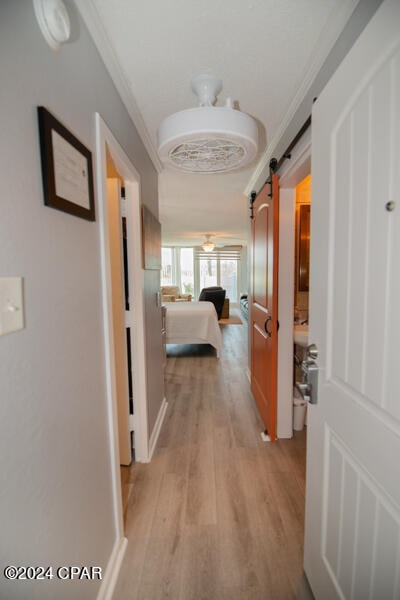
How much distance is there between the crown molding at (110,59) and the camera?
96 centimetres

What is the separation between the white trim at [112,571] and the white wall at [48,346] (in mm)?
63

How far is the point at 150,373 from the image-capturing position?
→ 2.08 m

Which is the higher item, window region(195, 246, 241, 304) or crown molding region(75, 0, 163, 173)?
crown molding region(75, 0, 163, 173)

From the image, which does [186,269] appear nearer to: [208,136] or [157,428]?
[157,428]

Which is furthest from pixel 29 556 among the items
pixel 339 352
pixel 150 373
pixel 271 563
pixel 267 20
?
pixel 267 20

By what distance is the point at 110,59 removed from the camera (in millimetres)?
1195

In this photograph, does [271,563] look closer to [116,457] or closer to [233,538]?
[233,538]

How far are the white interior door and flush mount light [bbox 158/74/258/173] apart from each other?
0.28 metres

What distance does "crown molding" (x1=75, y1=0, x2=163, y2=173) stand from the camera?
0.96m

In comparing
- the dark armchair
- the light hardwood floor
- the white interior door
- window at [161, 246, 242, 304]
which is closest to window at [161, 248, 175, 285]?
window at [161, 246, 242, 304]

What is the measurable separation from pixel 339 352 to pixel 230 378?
107 inches

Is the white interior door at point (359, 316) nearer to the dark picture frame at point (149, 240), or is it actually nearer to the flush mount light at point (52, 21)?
the flush mount light at point (52, 21)

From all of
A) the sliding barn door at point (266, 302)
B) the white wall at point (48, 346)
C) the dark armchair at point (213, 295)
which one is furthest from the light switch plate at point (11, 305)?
the dark armchair at point (213, 295)

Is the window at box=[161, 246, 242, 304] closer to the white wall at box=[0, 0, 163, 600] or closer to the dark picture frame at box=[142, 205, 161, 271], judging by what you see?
the dark picture frame at box=[142, 205, 161, 271]
